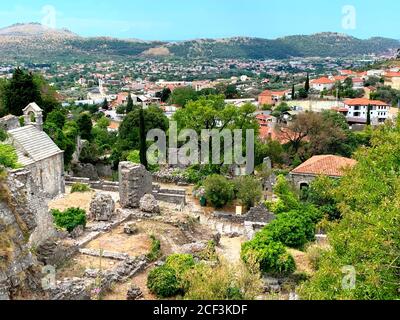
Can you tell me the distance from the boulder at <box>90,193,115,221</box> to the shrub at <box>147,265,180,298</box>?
22.3 feet

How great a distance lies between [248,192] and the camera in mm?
28797

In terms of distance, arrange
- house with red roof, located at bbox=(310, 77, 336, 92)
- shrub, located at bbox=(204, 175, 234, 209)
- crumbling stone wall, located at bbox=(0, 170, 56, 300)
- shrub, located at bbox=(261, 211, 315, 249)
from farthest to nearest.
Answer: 1. house with red roof, located at bbox=(310, 77, 336, 92)
2. shrub, located at bbox=(204, 175, 234, 209)
3. shrub, located at bbox=(261, 211, 315, 249)
4. crumbling stone wall, located at bbox=(0, 170, 56, 300)

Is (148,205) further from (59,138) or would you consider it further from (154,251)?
(59,138)

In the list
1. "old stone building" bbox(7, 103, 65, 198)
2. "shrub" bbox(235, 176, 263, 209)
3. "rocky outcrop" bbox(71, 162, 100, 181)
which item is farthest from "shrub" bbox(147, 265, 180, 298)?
"rocky outcrop" bbox(71, 162, 100, 181)

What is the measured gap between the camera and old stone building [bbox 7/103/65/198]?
80.6ft

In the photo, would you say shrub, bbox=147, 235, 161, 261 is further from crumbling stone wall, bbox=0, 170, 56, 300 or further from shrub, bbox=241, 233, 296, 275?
crumbling stone wall, bbox=0, 170, 56, 300

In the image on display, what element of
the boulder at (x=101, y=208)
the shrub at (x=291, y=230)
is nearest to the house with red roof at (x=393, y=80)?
the shrub at (x=291, y=230)

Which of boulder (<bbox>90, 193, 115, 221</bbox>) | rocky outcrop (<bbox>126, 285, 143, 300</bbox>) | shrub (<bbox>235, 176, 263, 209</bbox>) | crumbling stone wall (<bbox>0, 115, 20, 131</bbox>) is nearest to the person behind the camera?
rocky outcrop (<bbox>126, 285, 143, 300</bbox>)

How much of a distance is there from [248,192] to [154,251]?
1101 centimetres
